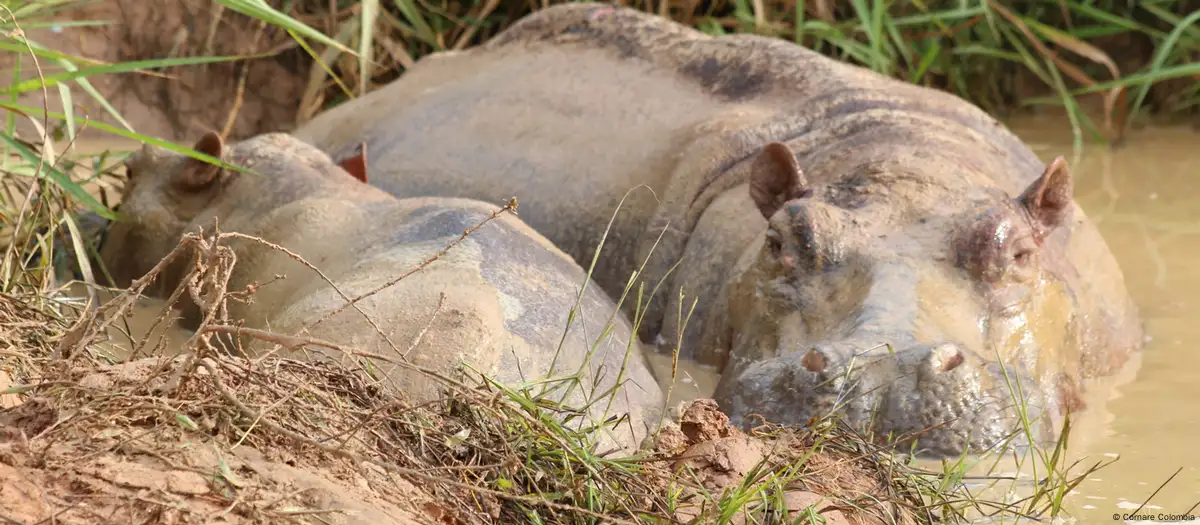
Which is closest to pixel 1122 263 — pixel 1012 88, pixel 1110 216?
pixel 1110 216

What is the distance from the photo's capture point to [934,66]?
724 cm

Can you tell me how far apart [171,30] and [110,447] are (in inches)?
220

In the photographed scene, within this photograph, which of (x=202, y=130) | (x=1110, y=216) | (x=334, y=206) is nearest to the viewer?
(x=334, y=206)

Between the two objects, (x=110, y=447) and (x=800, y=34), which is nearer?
(x=110, y=447)

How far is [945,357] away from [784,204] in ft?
2.65

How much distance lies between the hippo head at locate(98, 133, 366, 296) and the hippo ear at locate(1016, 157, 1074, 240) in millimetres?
1875

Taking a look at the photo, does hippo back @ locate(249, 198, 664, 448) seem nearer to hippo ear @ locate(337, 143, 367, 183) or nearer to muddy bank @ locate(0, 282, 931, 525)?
muddy bank @ locate(0, 282, 931, 525)

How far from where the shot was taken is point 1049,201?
155 inches

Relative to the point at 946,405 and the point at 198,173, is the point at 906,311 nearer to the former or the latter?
the point at 946,405

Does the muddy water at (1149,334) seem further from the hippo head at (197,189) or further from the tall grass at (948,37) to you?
the hippo head at (197,189)

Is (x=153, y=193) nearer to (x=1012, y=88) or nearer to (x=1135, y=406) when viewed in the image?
(x=1135, y=406)

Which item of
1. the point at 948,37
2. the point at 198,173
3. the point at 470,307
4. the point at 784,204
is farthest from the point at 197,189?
the point at 948,37

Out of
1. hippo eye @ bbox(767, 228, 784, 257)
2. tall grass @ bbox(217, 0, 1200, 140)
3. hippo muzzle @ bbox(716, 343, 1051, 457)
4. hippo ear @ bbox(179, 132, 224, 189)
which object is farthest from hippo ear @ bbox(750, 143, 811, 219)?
tall grass @ bbox(217, 0, 1200, 140)

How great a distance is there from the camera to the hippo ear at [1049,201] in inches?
153
